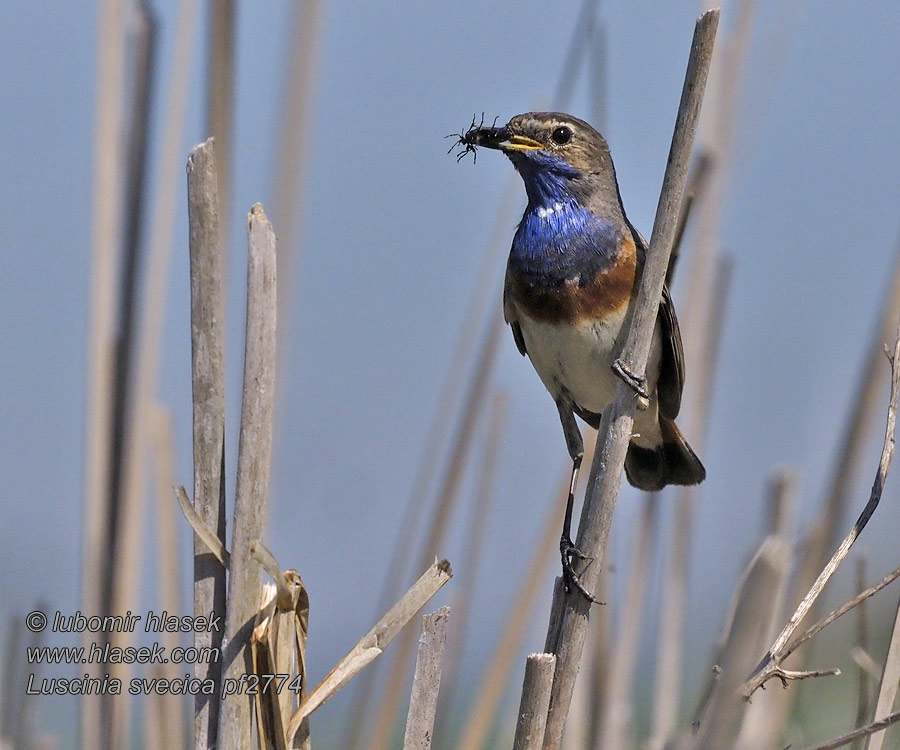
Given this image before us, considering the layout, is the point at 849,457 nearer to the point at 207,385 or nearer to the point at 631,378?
the point at 631,378

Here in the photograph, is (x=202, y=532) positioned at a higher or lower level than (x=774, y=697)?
higher

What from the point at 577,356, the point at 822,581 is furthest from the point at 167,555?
the point at 822,581

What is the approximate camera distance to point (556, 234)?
262cm

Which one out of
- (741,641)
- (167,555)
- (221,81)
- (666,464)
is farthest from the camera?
(666,464)

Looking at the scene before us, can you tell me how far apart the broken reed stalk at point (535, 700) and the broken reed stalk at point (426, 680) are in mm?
148

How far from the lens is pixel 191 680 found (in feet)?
5.04

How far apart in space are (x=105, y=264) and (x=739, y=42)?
1590mm

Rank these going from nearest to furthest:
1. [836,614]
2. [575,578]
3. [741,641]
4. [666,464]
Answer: [741,641] < [836,614] < [575,578] < [666,464]

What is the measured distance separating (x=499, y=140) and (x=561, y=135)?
6.5 inches

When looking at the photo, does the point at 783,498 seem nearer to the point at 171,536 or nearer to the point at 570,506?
the point at 570,506

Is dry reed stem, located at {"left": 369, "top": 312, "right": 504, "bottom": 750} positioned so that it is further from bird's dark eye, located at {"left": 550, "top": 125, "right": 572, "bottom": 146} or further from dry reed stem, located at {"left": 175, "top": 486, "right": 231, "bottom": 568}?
dry reed stem, located at {"left": 175, "top": 486, "right": 231, "bottom": 568}

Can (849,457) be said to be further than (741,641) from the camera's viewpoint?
Yes

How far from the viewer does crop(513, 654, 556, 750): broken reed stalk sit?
154 centimetres

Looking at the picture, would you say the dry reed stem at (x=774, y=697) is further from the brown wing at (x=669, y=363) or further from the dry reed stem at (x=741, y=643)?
the brown wing at (x=669, y=363)
